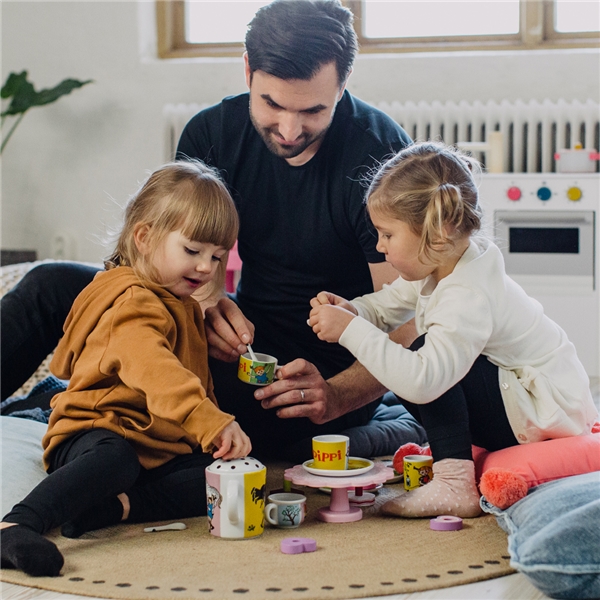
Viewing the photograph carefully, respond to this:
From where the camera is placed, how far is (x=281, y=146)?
5.83ft

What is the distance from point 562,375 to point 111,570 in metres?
0.82

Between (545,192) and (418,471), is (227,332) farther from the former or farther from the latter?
(545,192)

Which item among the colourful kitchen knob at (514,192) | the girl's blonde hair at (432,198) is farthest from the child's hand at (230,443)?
the colourful kitchen knob at (514,192)

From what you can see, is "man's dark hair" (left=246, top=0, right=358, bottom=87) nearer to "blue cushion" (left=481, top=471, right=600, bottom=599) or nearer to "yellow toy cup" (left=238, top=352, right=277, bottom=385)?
"yellow toy cup" (left=238, top=352, right=277, bottom=385)

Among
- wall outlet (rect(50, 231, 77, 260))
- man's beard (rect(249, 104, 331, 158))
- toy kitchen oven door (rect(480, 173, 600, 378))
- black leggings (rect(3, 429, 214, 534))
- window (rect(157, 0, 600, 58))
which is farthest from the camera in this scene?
wall outlet (rect(50, 231, 77, 260))

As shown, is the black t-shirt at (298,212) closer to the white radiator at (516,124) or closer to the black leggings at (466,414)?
the black leggings at (466,414)

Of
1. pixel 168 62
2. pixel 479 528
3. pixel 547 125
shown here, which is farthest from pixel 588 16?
pixel 479 528

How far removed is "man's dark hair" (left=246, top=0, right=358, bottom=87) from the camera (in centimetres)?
165

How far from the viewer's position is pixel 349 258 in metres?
1.87

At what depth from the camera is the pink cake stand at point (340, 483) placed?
1.40 m

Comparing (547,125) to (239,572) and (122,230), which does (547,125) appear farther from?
(239,572)

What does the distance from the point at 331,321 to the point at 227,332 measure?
0.86ft

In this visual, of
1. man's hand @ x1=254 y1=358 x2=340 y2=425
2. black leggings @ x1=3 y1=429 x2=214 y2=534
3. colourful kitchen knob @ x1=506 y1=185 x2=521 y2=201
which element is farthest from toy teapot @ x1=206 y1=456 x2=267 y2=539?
colourful kitchen knob @ x1=506 y1=185 x2=521 y2=201

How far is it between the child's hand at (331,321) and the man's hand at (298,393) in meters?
0.11
